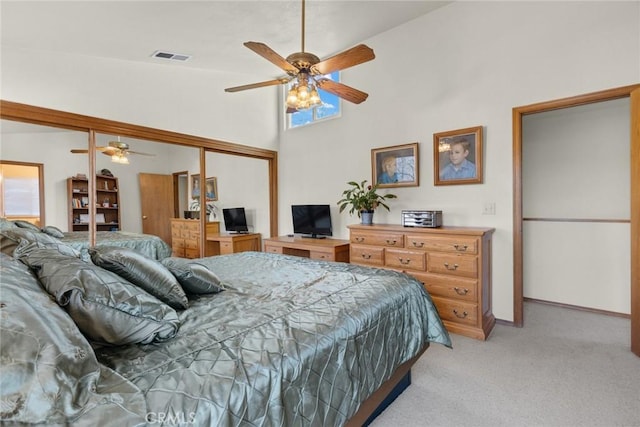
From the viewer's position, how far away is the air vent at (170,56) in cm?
346

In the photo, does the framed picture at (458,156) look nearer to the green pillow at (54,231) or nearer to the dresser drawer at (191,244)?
the dresser drawer at (191,244)

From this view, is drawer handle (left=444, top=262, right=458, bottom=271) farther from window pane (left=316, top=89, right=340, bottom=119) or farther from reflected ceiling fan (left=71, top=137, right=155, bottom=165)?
reflected ceiling fan (left=71, top=137, right=155, bottom=165)

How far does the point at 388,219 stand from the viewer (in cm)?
399

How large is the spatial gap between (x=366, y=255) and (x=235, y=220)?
2422 millimetres

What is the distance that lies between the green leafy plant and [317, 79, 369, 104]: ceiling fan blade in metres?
1.38

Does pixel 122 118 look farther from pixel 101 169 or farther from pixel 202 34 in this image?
pixel 202 34

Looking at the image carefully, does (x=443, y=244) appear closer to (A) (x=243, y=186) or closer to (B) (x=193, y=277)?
(B) (x=193, y=277)

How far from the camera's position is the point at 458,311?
2.97 metres

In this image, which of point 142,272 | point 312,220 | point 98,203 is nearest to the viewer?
point 142,272

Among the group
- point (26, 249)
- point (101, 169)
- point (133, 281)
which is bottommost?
point (133, 281)

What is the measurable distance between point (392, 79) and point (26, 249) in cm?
384

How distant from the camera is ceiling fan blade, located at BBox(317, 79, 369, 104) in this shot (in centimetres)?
248

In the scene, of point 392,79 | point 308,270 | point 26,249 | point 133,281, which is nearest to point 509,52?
point 392,79

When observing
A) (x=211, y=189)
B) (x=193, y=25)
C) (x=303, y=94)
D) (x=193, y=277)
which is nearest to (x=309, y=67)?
(x=303, y=94)
